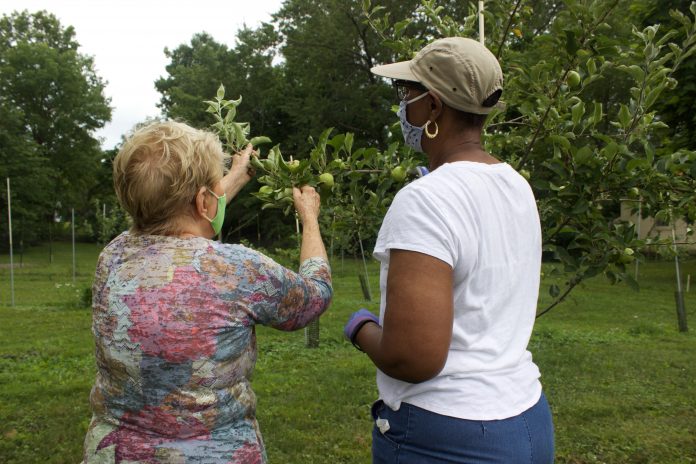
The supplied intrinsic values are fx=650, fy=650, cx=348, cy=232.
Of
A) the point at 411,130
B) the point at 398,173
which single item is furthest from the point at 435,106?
the point at 398,173

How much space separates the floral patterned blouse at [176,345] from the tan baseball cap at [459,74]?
0.61 m

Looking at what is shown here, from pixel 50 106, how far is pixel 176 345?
43356 mm

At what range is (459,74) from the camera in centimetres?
142

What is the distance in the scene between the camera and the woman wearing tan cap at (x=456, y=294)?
128 cm

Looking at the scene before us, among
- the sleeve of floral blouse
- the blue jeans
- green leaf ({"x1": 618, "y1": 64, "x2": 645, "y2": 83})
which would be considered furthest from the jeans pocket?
green leaf ({"x1": 618, "y1": 64, "x2": 645, "y2": 83})

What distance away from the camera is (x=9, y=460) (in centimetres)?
445

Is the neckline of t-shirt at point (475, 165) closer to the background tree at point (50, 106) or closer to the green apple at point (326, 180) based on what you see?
the green apple at point (326, 180)

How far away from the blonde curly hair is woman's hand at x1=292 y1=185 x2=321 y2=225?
0.32 meters

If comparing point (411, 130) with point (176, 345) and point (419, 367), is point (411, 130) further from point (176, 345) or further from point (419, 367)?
point (176, 345)

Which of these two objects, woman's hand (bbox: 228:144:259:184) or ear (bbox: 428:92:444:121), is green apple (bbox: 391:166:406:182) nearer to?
woman's hand (bbox: 228:144:259:184)

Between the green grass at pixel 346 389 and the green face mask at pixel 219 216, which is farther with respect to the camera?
the green grass at pixel 346 389

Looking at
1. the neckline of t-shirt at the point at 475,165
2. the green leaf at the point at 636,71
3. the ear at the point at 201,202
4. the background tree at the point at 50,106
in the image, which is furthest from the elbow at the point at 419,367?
the background tree at the point at 50,106

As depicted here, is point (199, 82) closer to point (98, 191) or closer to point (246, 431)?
point (98, 191)

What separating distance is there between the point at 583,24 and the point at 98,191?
47.4 meters
